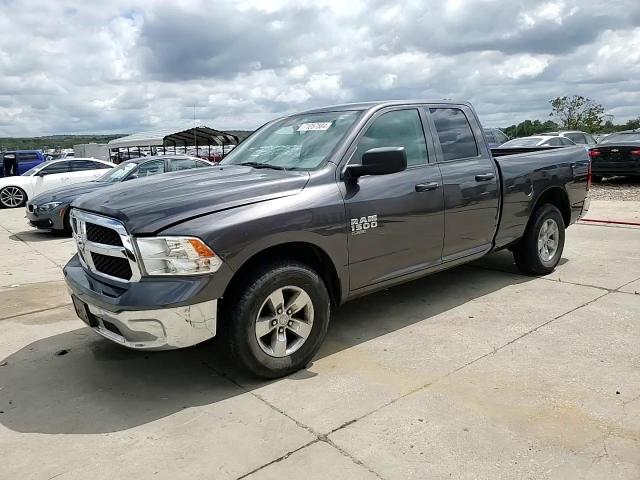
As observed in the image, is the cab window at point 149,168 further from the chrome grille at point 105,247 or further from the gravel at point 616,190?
the gravel at point 616,190

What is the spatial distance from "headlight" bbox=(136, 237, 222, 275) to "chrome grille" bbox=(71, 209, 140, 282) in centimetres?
9

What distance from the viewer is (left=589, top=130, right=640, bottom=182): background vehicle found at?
48.4ft

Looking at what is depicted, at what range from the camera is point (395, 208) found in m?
4.25

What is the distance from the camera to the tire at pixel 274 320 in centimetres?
341

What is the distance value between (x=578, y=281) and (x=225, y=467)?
4453 mm

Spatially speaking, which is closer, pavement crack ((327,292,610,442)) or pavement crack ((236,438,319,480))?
pavement crack ((236,438,319,480))

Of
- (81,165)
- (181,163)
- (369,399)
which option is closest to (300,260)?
(369,399)

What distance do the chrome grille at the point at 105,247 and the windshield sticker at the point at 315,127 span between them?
1.81 m

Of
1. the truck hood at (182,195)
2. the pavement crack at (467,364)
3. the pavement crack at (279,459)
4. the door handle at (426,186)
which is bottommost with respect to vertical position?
the pavement crack at (279,459)

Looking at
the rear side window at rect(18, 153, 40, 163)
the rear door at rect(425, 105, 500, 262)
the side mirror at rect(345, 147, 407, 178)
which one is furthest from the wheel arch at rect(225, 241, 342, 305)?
the rear side window at rect(18, 153, 40, 163)

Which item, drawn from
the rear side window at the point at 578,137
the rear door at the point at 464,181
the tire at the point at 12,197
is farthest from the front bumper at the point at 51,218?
the rear side window at the point at 578,137

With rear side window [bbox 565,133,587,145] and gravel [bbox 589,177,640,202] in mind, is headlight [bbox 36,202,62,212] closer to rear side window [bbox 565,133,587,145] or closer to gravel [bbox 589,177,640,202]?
gravel [bbox 589,177,640,202]

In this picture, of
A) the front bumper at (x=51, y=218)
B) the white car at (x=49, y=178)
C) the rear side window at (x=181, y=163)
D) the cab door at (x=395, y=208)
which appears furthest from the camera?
the white car at (x=49, y=178)

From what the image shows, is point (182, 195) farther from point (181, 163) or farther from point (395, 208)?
point (181, 163)
